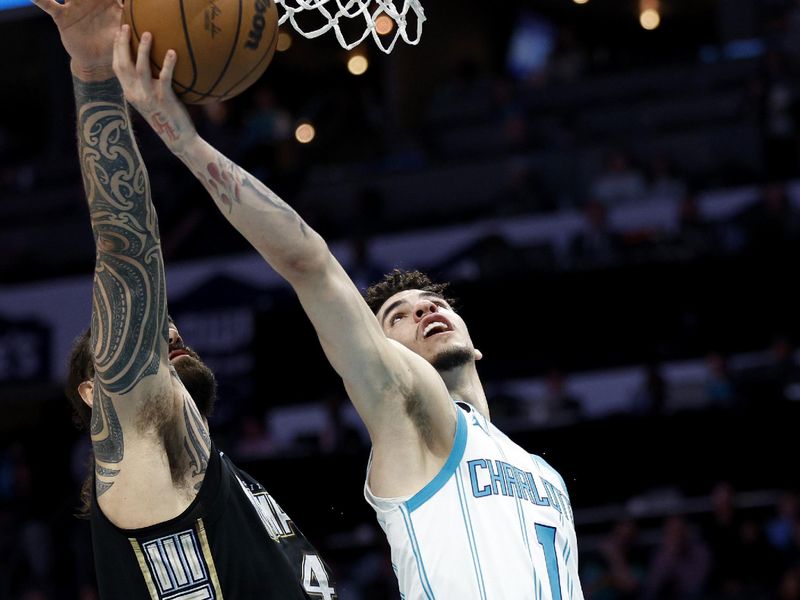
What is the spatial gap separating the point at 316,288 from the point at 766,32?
14353 millimetres

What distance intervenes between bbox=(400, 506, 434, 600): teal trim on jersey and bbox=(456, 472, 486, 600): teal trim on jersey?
141mm

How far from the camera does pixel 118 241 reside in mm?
3520

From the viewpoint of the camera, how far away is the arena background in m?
9.62

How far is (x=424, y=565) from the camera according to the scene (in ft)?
11.7

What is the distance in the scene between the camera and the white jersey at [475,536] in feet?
11.6

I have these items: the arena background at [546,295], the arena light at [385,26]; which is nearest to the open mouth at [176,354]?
the arena light at [385,26]

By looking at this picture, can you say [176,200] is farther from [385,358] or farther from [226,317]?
[385,358]

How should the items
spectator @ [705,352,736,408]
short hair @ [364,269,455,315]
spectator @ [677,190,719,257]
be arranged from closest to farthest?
short hair @ [364,269,455,315] < spectator @ [705,352,736,408] < spectator @ [677,190,719,257]

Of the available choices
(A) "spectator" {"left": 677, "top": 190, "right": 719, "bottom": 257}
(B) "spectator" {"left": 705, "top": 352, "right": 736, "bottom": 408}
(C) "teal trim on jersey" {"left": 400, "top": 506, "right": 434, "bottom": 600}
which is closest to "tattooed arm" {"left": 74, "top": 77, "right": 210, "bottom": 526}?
(C) "teal trim on jersey" {"left": 400, "top": 506, "right": 434, "bottom": 600}

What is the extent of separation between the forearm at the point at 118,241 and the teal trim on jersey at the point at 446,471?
82 centimetres

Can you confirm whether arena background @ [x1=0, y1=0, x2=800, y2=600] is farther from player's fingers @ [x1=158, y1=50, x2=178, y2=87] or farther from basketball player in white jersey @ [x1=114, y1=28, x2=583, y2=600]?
player's fingers @ [x1=158, y1=50, x2=178, y2=87]

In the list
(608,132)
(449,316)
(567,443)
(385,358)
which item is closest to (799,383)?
(567,443)

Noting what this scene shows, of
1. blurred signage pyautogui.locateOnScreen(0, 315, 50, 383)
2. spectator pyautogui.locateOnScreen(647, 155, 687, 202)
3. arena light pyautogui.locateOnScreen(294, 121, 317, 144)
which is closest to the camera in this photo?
spectator pyautogui.locateOnScreen(647, 155, 687, 202)

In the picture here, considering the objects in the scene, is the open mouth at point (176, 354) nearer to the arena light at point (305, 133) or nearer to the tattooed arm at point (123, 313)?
the tattooed arm at point (123, 313)
